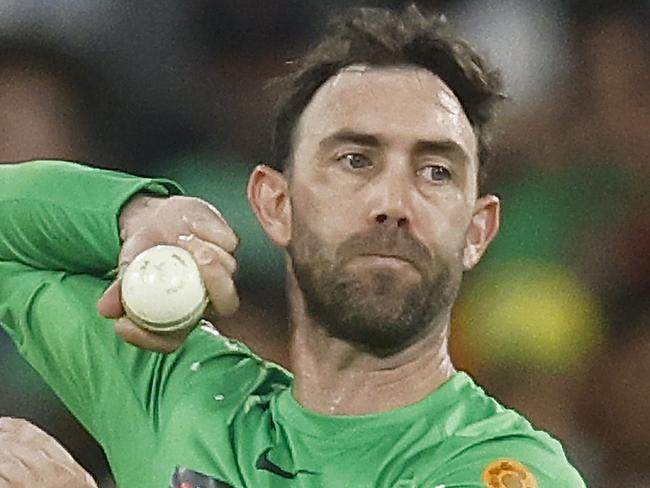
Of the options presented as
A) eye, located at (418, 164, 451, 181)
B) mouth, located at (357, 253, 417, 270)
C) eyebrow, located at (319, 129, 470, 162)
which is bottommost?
mouth, located at (357, 253, 417, 270)

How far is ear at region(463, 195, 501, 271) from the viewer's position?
116 cm

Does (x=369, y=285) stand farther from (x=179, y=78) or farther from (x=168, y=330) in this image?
(x=179, y=78)

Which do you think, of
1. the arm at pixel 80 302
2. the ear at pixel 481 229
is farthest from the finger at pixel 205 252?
the ear at pixel 481 229

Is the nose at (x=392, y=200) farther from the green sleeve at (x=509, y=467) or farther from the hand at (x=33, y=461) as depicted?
the hand at (x=33, y=461)

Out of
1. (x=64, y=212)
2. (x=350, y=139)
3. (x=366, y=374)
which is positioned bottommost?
(x=366, y=374)

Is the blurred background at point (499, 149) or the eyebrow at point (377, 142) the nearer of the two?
the eyebrow at point (377, 142)

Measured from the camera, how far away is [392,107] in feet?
3.65

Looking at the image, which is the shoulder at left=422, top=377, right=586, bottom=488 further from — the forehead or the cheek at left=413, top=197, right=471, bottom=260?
the forehead

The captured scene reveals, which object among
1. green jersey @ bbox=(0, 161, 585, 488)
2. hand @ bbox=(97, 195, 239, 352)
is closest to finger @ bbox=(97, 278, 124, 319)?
hand @ bbox=(97, 195, 239, 352)

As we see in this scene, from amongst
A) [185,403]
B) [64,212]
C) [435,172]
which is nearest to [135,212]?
[64,212]

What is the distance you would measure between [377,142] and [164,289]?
0.77ft

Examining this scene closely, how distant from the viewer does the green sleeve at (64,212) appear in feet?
3.96

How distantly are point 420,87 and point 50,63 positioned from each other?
41cm

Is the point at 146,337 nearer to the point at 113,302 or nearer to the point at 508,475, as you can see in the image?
the point at 113,302
